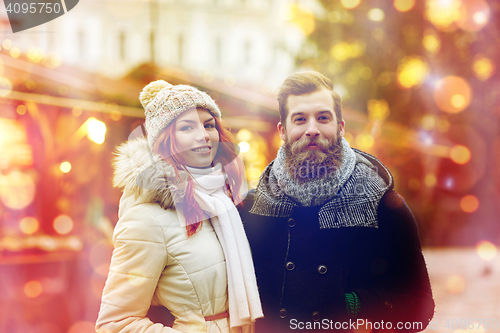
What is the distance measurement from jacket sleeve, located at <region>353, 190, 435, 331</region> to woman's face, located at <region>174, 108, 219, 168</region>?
104 centimetres

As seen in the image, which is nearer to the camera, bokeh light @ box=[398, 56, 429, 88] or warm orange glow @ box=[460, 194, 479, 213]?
bokeh light @ box=[398, 56, 429, 88]

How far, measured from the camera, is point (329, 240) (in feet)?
6.59

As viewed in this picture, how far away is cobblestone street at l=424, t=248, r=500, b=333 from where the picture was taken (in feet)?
16.7

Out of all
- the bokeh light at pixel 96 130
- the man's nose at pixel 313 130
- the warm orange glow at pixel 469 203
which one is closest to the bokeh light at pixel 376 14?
the bokeh light at pixel 96 130

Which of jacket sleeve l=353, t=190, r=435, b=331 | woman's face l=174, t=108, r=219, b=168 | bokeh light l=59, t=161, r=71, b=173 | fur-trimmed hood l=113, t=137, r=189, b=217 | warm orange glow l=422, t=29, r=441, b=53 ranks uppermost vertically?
warm orange glow l=422, t=29, r=441, b=53

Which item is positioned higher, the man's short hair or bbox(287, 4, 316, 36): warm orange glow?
bbox(287, 4, 316, 36): warm orange glow

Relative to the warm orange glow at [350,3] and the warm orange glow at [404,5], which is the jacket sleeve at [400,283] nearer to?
the warm orange glow at [350,3]

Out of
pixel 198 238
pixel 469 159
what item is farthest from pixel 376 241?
pixel 469 159

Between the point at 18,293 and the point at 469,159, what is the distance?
404 inches

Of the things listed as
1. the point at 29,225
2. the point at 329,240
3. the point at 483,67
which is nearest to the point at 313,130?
the point at 329,240

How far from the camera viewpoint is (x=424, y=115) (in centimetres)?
771

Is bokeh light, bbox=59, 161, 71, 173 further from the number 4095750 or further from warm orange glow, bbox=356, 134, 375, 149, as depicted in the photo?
warm orange glow, bbox=356, 134, 375, 149

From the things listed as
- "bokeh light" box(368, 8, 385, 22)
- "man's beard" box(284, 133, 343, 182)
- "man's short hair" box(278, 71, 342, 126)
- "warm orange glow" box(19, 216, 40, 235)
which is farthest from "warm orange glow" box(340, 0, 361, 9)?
"warm orange glow" box(19, 216, 40, 235)

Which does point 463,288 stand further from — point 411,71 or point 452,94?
point 411,71
